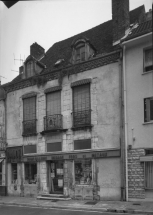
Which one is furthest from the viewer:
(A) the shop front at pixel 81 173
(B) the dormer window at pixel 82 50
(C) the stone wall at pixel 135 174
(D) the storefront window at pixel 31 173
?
(D) the storefront window at pixel 31 173

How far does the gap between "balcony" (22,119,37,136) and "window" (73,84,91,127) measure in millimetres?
3485

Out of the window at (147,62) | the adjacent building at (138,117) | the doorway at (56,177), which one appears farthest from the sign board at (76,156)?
the window at (147,62)

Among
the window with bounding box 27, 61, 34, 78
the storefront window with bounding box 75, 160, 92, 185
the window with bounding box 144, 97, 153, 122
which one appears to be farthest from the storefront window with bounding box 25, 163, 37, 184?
the window with bounding box 144, 97, 153, 122

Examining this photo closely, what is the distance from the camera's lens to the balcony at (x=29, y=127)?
18062 millimetres

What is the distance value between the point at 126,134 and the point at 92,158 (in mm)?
2727

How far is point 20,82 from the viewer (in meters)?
19.5

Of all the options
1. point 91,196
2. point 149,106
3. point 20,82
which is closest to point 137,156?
point 149,106

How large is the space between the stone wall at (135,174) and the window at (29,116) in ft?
24.7

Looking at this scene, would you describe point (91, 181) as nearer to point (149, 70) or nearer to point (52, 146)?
point (52, 146)

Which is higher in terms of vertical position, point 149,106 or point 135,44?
point 135,44

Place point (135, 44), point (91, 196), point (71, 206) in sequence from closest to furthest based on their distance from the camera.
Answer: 1. point (71, 206)
2. point (135, 44)
3. point (91, 196)

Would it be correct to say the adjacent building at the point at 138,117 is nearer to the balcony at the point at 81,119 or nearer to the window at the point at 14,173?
the balcony at the point at 81,119

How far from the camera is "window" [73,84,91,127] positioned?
51.3 ft

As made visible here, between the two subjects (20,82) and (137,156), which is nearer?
(137,156)
